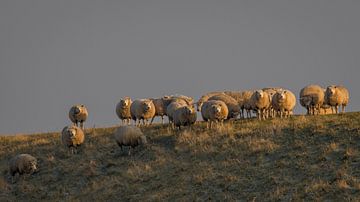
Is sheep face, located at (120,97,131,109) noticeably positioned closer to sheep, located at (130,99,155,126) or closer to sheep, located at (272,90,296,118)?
sheep, located at (130,99,155,126)

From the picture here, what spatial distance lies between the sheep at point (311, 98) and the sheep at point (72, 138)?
15239 millimetres

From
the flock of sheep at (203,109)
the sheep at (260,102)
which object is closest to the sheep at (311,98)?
the flock of sheep at (203,109)

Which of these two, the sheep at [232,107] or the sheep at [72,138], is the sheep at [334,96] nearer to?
the sheep at [232,107]

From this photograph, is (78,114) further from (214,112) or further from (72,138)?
(214,112)

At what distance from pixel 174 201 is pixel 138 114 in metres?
15.9

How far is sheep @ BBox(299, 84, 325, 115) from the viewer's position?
43000mm

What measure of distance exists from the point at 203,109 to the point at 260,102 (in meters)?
4.45

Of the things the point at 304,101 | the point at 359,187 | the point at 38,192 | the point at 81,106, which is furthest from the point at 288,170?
the point at 81,106

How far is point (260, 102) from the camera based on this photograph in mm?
40969

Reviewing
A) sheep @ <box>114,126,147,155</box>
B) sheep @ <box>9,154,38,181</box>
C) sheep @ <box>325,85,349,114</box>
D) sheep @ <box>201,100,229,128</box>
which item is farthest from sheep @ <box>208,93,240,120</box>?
sheep @ <box>9,154,38,181</box>

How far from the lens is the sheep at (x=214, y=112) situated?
124 ft

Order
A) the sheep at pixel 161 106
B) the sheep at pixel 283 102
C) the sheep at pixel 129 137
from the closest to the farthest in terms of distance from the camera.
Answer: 1. the sheep at pixel 129 137
2. the sheep at pixel 283 102
3. the sheep at pixel 161 106

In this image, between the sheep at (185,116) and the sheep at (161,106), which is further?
the sheep at (161,106)

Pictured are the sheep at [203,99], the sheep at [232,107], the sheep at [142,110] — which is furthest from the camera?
the sheep at [203,99]
